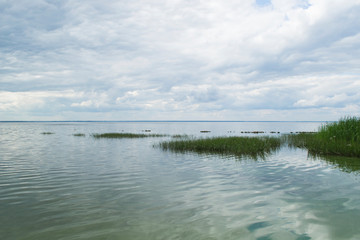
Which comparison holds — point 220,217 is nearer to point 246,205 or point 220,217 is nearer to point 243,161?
point 246,205

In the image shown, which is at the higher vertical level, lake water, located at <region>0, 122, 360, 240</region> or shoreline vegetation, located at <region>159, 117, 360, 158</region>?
shoreline vegetation, located at <region>159, 117, 360, 158</region>

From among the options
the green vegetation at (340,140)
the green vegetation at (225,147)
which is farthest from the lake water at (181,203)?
the green vegetation at (225,147)

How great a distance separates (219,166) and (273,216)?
28.4 ft

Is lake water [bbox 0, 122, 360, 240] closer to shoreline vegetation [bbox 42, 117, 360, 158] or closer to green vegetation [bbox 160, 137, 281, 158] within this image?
shoreline vegetation [bbox 42, 117, 360, 158]

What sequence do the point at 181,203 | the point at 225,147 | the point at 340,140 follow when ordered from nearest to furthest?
the point at 181,203 → the point at 340,140 → the point at 225,147

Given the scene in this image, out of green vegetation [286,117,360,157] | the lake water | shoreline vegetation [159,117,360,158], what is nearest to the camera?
the lake water

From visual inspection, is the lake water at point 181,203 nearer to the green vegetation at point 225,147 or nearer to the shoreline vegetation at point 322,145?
the shoreline vegetation at point 322,145

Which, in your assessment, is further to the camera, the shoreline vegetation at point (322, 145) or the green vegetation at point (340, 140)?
the shoreline vegetation at point (322, 145)

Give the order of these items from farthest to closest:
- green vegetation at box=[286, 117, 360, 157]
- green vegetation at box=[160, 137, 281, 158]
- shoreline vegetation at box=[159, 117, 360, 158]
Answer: green vegetation at box=[160, 137, 281, 158] < shoreline vegetation at box=[159, 117, 360, 158] < green vegetation at box=[286, 117, 360, 157]

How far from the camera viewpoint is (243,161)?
712 inches

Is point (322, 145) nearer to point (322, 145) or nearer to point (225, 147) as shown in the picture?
point (322, 145)

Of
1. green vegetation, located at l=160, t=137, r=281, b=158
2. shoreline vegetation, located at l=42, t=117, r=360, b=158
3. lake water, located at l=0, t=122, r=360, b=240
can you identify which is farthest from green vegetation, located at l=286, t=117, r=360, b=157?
lake water, located at l=0, t=122, r=360, b=240

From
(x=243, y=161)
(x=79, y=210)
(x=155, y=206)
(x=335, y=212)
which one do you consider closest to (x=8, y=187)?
(x=79, y=210)

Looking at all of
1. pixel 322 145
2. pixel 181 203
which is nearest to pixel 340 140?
pixel 322 145
